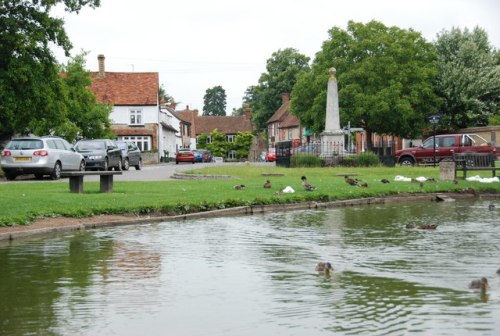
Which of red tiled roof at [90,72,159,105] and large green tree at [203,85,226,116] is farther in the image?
large green tree at [203,85,226,116]

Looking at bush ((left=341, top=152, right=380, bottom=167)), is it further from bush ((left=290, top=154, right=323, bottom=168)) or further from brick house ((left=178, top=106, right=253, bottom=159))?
brick house ((left=178, top=106, right=253, bottom=159))

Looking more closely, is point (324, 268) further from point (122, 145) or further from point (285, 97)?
point (285, 97)

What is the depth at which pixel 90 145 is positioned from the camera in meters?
36.6

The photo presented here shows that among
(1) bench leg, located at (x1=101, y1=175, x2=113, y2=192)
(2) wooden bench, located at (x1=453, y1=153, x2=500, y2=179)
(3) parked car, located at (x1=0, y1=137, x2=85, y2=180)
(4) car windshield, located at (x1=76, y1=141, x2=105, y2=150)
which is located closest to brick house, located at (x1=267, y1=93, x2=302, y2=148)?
(4) car windshield, located at (x1=76, y1=141, x2=105, y2=150)

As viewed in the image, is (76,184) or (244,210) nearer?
(244,210)

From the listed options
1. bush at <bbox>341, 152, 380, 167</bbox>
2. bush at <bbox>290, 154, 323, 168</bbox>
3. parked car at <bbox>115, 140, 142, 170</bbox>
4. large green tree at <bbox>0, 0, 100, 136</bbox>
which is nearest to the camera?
large green tree at <bbox>0, 0, 100, 136</bbox>

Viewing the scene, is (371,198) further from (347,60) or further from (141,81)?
(141,81)

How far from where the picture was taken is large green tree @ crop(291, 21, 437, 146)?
5816 cm

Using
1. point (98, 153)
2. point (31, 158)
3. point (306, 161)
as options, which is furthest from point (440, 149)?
point (31, 158)

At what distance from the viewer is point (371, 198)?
2017 cm

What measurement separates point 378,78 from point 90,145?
98.2 ft

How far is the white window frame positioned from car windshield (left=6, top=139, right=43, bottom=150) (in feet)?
159

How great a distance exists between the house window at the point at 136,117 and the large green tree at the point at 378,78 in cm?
2150

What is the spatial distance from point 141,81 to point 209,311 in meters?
73.1
